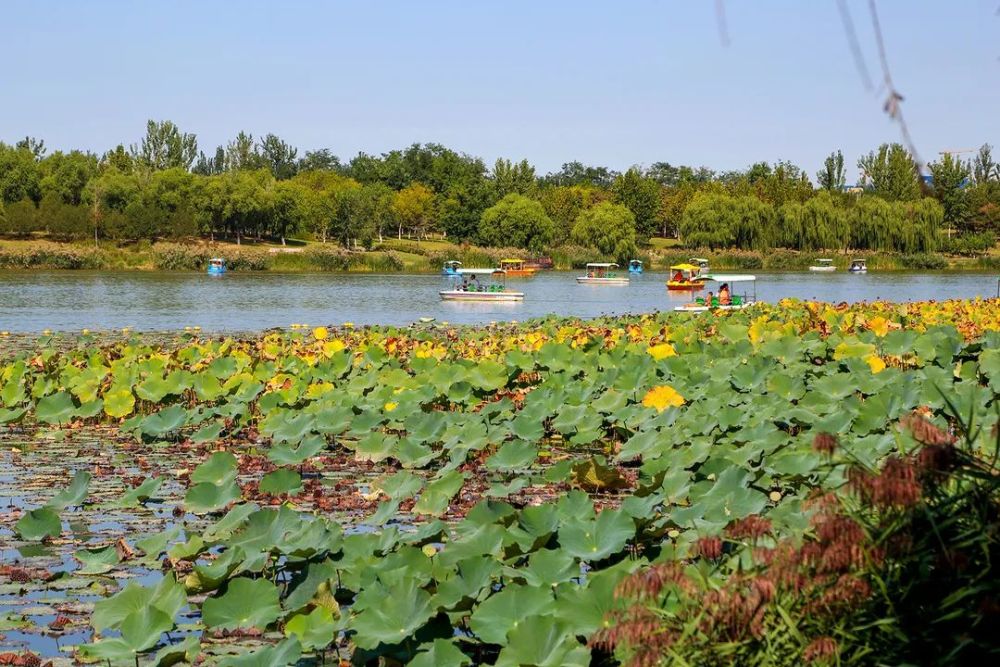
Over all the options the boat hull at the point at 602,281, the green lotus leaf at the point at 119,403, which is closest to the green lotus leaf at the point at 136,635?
the green lotus leaf at the point at 119,403

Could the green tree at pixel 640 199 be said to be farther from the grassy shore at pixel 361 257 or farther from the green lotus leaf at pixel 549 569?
the green lotus leaf at pixel 549 569

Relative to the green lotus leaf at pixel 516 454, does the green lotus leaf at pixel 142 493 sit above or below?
below

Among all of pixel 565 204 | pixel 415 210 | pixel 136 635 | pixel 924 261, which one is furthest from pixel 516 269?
pixel 136 635

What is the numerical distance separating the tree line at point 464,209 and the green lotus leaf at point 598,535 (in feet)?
249

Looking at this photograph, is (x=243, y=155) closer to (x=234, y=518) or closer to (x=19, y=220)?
(x=19, y=220)

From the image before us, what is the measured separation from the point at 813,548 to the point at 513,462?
463 cm

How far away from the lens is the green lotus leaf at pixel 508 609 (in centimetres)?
417

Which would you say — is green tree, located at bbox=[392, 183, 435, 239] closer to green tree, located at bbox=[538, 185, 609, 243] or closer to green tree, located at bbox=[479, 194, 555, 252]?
green tree, located at bbox=[479, 194, 555, 252]

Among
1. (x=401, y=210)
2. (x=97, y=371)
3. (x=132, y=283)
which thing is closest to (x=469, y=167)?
(x=401, y=210)

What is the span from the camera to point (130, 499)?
7.14 metres

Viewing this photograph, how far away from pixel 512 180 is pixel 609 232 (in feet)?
70.1

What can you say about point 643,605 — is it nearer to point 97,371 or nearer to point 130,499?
point 130,499

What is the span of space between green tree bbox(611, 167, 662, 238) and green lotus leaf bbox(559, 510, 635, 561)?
10022cm

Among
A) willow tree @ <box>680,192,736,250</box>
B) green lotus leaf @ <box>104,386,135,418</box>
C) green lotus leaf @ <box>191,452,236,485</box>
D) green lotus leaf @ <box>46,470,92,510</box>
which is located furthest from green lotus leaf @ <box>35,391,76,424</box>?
willow tree @ <box>680,192,736,250</box>
